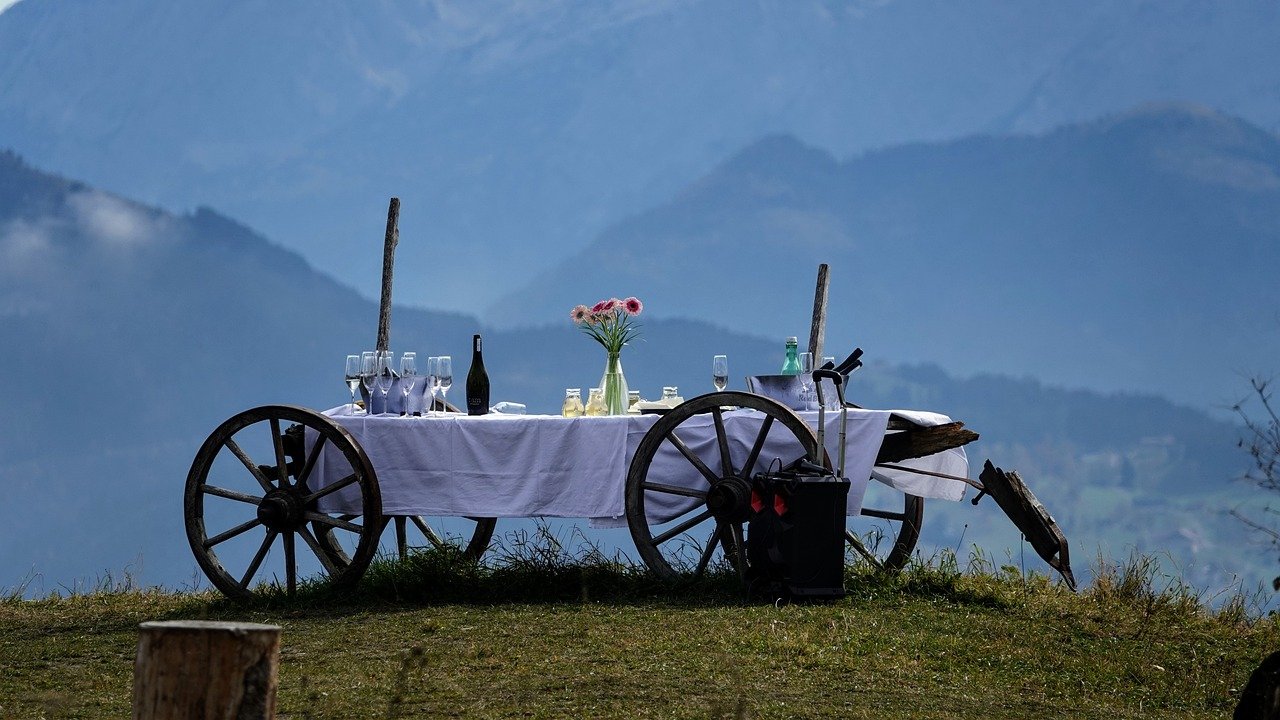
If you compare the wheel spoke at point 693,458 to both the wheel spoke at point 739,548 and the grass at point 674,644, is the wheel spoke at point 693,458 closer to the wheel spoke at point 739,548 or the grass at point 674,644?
the wheel spoke at point 739,548

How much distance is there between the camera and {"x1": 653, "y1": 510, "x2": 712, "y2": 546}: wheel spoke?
535 centimetres

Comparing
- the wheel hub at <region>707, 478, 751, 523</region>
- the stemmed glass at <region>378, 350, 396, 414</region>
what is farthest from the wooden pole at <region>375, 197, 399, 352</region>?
the wheel hub at <region>707, 478, 751, 523</region>

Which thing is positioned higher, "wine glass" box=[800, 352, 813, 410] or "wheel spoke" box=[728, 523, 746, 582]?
"wine glass" box=[800, 352, 813, 410]

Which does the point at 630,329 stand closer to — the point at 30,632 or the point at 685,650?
the point at 685,650

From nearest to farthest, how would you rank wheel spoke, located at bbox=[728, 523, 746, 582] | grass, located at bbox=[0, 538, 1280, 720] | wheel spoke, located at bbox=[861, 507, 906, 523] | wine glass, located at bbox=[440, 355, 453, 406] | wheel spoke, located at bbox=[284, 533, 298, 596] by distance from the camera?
1. grass, located at bbox=[0, 538, 1280, 720]
2. wheel spoke, located at bbox=[728, 523, 746, 582]
3. wheel spoke, located at bbox=[284, 533, 298, 596]
4. wine glass, located at bbox=[440, 355, 453, 406]
5. wheel spoke, located at bbox=[861, 507, 906, 523]

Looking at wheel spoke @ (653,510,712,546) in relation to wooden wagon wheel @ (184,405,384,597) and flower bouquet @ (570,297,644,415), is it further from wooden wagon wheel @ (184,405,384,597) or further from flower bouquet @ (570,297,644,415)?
wooden wagon wheel @ (184,405,384,597)

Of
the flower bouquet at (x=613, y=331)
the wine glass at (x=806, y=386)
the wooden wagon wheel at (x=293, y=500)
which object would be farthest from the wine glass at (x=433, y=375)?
the wine glass at (x=806, y=386)

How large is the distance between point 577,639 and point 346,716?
3.54 feet

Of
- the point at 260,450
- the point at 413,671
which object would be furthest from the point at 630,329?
the point at 260,450

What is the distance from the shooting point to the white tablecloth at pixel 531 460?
5391 mm

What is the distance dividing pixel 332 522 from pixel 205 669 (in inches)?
115

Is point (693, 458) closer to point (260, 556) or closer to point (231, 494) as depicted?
point (260, 556)

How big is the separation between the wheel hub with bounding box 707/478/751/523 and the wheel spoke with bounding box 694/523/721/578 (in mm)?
58

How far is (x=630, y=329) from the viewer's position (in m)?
5.79
